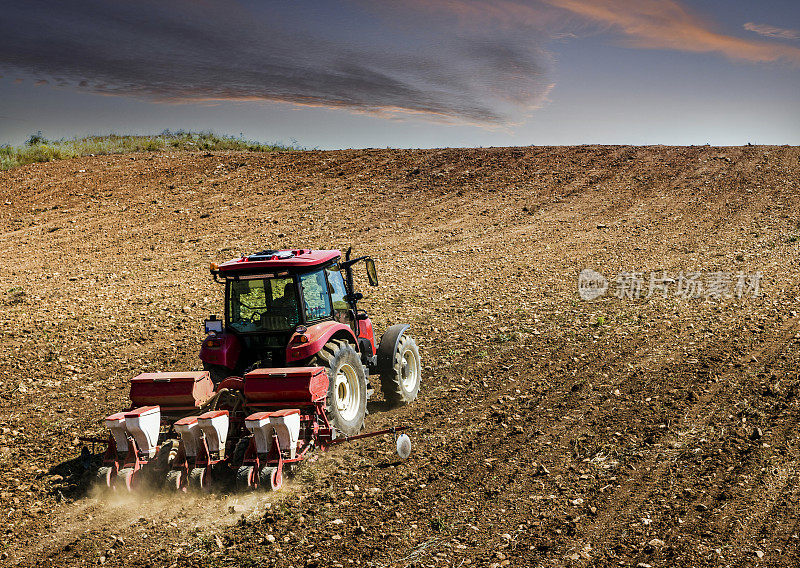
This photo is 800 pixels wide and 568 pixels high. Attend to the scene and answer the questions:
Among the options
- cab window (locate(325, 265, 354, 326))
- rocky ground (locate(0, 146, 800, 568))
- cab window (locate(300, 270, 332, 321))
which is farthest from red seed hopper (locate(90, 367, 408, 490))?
cab window (locate(325, 265, 354, 326))

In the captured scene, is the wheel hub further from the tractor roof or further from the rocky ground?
the tractor roof

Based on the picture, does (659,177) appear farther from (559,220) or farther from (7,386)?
(7,386)

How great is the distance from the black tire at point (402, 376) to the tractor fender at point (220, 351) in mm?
2280

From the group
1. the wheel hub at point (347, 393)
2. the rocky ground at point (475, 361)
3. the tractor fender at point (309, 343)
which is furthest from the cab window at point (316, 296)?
the rocky ground at point (475, 361)

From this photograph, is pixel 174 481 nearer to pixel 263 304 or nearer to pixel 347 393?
pixel 347 393

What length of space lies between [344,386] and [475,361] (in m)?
3.99

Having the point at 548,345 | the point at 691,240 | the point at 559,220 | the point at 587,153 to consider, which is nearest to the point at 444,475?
the point at 548,345

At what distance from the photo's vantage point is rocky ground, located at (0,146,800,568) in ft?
20.6

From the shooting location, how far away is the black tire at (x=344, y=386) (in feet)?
25.3

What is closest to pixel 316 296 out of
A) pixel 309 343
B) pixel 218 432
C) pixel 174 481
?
pixel 309 343

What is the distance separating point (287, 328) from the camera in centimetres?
826

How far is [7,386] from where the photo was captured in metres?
11.0

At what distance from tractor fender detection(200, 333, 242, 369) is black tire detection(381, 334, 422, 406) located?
2.28m

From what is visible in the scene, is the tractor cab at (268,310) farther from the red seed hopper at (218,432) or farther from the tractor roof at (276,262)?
the red seed hopper at (218,432)
